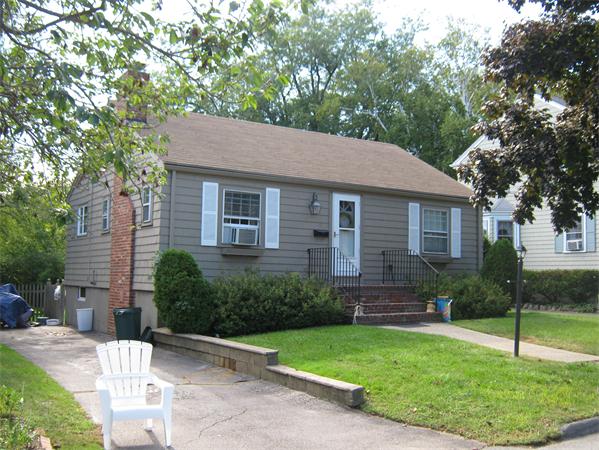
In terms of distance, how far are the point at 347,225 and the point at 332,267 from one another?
1.47m

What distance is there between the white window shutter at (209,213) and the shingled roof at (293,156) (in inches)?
20.4

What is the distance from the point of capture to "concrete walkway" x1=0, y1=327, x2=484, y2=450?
6312 mm

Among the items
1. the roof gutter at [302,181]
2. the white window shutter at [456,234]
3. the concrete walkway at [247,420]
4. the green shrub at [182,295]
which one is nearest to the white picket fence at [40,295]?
the roof gutter at [302,181]

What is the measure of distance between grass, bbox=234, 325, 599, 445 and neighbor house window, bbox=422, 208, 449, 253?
689cm

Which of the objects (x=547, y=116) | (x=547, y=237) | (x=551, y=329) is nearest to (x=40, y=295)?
(x=551, y=329)

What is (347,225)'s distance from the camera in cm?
1669

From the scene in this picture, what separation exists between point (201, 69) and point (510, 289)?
13.2 meters

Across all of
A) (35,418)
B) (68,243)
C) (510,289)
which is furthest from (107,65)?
(68,243)

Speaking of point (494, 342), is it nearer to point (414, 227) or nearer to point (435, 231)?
point (414, 227)

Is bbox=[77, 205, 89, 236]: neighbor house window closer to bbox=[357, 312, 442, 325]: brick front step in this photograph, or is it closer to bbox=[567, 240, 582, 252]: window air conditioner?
bbox=[357, 312, 442, 325]: brick front step

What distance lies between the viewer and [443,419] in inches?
269

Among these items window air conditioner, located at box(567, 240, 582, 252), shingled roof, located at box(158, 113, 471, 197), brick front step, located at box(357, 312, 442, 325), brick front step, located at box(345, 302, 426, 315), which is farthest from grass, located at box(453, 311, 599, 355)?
window air conditioner, located at box(567, 240, 582, 252)

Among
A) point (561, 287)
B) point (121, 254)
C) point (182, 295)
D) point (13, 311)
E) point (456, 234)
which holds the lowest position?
point (13, 311)

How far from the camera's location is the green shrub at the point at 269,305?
1262 cm
